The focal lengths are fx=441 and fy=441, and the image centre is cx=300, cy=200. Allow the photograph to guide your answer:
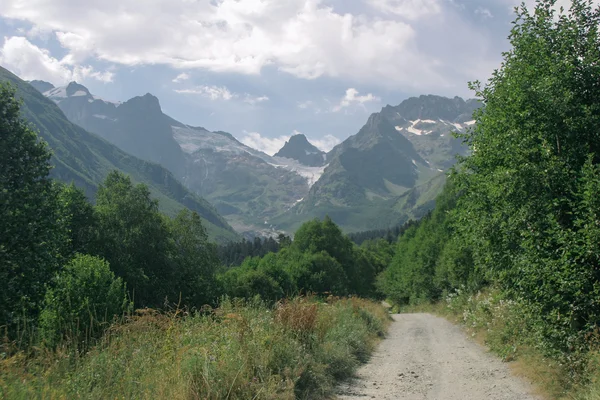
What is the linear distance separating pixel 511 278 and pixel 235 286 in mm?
35251

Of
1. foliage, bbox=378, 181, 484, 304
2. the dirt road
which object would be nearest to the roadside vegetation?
the dirt road

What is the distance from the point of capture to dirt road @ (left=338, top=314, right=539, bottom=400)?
966cm

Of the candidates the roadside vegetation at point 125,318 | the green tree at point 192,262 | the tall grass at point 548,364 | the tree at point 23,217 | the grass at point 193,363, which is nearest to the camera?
the grass at point 193,363

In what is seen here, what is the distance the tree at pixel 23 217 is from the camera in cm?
1653

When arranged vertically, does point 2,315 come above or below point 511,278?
below

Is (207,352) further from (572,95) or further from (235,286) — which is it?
(235,286)

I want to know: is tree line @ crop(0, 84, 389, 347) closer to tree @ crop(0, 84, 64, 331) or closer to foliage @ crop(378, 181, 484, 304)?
tree @ crop(0, 84, 64, 331)

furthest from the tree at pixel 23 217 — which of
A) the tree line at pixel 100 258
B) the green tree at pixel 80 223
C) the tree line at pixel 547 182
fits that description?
the tree line at pixel 547 182

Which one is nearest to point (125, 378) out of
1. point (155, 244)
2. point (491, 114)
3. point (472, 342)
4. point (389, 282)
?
point (491, 114)

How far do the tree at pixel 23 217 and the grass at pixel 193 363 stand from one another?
999 cm

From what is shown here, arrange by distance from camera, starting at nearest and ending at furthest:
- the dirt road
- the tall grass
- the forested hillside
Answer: the tall grass → the forested hillside → the dirt road

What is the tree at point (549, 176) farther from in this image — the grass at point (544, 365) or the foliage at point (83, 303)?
the foliage at point (83, 303)

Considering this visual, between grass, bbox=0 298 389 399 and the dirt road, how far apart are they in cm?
92

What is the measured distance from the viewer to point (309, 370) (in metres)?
9.44
